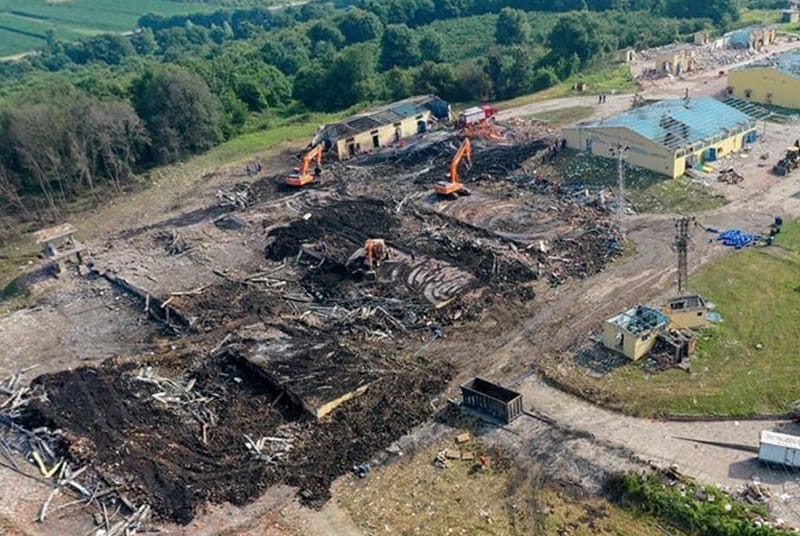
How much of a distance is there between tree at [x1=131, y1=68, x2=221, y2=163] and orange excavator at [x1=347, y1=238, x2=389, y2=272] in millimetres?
27944

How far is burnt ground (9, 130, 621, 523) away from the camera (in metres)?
31.1

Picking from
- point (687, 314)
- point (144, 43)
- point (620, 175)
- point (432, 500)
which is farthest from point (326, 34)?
point (432, 500)

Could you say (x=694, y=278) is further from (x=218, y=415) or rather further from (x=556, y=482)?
(x=218, y=415)

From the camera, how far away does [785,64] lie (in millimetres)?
67188

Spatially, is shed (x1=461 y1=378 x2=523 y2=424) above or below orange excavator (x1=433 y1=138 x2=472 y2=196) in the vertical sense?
below

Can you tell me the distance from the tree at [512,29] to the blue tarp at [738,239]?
54522 millimetres

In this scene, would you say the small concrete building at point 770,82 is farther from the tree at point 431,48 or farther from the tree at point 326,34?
the tree at point 326,34

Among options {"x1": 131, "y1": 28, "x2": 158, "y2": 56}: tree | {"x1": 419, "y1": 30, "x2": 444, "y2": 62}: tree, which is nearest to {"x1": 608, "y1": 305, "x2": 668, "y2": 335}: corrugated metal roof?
{"x1": 419, "y1": 30, "x2": 444, "y2": 62}: tree

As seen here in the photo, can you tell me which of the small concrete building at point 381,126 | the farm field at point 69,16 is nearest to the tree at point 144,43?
the farm field at point 69,16

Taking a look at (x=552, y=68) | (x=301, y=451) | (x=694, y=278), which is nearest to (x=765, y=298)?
(x=694, y=278)

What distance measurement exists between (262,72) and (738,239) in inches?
2091

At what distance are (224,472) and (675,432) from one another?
17.6 m

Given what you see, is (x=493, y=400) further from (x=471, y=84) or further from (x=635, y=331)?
(x=471, y=84)

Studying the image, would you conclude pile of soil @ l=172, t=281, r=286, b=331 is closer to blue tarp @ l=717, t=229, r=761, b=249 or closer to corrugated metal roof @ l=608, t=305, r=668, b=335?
corrugated metal roof @ l=608, t=305, r=668, b=335
